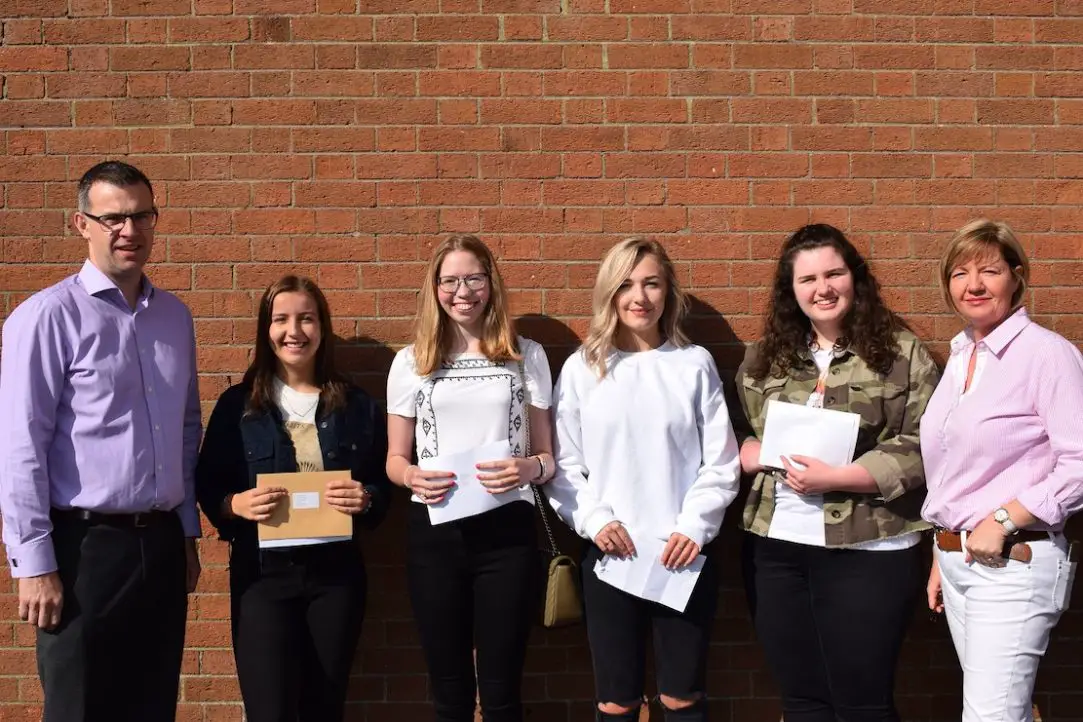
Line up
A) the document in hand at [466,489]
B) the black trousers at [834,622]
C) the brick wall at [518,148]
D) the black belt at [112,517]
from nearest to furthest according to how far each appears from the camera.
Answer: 1. the black belt at [112,517]
2. the black trousers at [834,622]
3. the document in hand at [466,489]
4. the brick wall at [518,148]

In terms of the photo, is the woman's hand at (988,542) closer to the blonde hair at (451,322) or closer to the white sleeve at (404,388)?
the blonde hair at (451,322)

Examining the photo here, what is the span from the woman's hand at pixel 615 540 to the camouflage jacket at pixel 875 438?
1.68ft

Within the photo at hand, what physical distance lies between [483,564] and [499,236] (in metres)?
1.52

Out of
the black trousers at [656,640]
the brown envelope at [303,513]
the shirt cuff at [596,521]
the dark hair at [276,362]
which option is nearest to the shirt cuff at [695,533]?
the black trousers at [656,640]

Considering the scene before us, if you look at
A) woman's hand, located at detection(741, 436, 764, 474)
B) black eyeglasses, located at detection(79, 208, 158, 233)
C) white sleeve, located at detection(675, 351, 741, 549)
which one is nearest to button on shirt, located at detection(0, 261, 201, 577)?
black eyeglasses, located at detection(79, 208, 158, 233)

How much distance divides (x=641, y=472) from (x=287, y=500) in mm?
1325

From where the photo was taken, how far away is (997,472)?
10.7 ft

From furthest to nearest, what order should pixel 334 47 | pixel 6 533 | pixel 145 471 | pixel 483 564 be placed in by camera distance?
pixel 334 47 → pixel 483 564 → pixel 145 471 → pixel 6 533

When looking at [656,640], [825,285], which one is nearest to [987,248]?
[825,285]

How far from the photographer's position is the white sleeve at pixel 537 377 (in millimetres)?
3801

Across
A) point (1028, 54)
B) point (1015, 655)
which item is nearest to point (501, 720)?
point (1015, 655)

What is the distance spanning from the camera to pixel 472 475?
3.62m

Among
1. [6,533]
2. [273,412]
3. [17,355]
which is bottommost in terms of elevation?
[6,533]

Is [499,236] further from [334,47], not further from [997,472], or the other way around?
[997,472]
